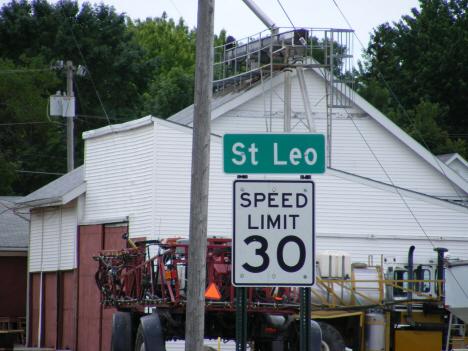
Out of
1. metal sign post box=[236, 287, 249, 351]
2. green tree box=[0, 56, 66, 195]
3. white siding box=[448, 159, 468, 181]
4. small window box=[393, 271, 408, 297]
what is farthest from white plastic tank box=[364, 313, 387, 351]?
green tree box=[0, 56, 66, 195]

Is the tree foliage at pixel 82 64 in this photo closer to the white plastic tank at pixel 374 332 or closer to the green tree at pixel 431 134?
the green tree at pixel 431 134

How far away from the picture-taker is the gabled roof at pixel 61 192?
21219 mm

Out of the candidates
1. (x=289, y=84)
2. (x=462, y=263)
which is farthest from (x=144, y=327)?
(x=289, y=84)

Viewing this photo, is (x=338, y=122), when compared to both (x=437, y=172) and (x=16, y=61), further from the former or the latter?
(x=16, y=61)

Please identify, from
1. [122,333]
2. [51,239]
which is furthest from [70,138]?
[122,333]

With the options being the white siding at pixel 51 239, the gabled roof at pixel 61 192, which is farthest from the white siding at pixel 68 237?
the gabled roof at pixel 61 192

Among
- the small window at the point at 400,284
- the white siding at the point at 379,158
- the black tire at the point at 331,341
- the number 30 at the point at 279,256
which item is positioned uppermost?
the white siding at the point at 379,158

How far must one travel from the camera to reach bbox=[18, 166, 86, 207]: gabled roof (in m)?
21.2

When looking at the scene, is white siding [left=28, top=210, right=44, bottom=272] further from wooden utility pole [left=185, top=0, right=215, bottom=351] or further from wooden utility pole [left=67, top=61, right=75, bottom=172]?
wooden utility pole [left=185, top=0, right=215, bottom=351]

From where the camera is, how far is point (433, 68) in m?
47.9

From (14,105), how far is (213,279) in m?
30.4

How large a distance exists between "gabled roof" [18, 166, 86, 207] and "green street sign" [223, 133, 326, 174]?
15.7m

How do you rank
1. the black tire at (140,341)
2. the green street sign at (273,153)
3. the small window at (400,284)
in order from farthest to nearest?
the small window at (400,284), the black tire at (140,341), the green street sign at (273,153)

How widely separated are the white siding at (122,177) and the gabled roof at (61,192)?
0.42m
